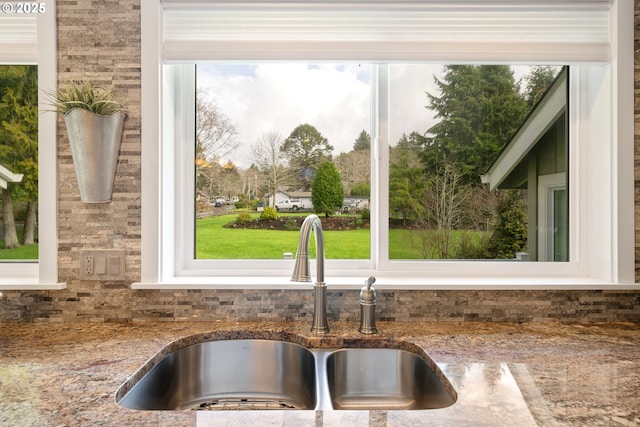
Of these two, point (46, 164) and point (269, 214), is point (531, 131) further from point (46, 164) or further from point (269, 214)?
point (46, 164)

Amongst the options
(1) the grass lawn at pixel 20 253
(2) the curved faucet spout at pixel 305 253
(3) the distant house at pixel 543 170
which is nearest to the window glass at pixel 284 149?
(2) the curved faucet spout at pixel 305 253

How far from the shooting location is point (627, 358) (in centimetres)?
122

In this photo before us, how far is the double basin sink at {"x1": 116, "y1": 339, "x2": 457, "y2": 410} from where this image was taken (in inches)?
52.9

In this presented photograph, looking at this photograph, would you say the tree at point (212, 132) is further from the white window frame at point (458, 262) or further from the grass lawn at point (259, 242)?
the grass lawn at point (259, 242)

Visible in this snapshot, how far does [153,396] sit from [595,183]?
72.6 inches

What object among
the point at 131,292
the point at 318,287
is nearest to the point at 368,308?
the point at 318,287

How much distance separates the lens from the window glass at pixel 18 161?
1.78 m

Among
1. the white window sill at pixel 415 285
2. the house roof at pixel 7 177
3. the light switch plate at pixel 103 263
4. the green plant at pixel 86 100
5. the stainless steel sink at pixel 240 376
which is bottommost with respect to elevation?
the stainless steel sink at pixel 240 376

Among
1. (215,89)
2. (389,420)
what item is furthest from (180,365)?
(215,89)

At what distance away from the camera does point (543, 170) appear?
1800 mm

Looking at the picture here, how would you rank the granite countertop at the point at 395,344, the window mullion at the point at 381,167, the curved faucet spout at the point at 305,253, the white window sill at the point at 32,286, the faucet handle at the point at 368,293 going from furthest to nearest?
the window mullion at the point at 381,167 < the white window sill at the point at 32,286 < the faucet handle at the point at 368,293 < the curved faucet spout at the point at 305,253 < the granite countertop at the point at 395,344

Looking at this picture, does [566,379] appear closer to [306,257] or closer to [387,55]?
[306,257]

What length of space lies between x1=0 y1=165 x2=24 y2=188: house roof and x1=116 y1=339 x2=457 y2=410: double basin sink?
3.72 ft

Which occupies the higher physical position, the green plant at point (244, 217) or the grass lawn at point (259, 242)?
the green plant at point (244, 217)
